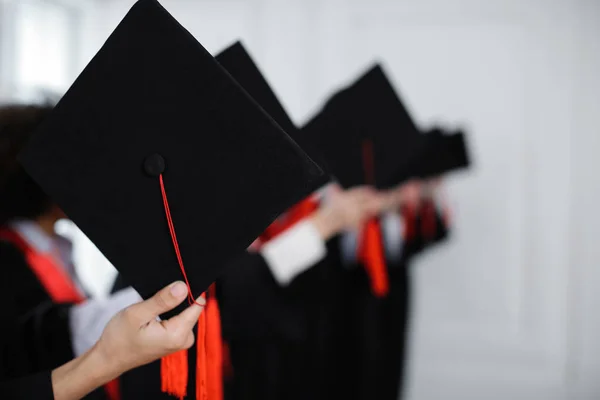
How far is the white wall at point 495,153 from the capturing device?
2219 millimetres

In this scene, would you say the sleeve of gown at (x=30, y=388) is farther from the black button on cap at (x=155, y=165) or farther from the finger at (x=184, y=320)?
the black button on cap at (x=155, y=165)

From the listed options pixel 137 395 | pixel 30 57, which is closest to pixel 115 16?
pixel 30 57

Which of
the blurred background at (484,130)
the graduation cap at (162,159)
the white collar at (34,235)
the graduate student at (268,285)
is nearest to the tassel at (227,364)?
the graduate student at (268,285)

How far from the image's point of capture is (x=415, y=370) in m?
2.47

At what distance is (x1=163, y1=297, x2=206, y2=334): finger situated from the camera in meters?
0.60

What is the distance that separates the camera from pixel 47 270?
3.51 ft

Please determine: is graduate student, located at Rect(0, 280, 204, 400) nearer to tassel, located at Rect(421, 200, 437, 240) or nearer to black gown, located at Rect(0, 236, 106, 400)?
black gown, located at Rect(0, 236, 106, 400)

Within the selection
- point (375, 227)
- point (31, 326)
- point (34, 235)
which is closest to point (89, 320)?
point (31, 326)

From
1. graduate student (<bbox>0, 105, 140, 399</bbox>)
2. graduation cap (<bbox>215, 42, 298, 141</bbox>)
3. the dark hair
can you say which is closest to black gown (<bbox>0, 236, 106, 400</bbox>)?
graduate student (<bbox>0, 105, 140, 399</bbox>)

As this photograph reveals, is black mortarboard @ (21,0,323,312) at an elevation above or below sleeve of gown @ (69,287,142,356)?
above

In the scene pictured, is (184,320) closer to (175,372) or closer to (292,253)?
(175,372)

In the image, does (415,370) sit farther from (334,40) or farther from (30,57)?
(30,57)

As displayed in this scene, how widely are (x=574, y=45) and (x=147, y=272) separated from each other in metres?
2.26

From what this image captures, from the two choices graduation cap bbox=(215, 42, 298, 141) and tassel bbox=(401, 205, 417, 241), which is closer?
graduation cap bbox=(215, 42, 298, 141)
